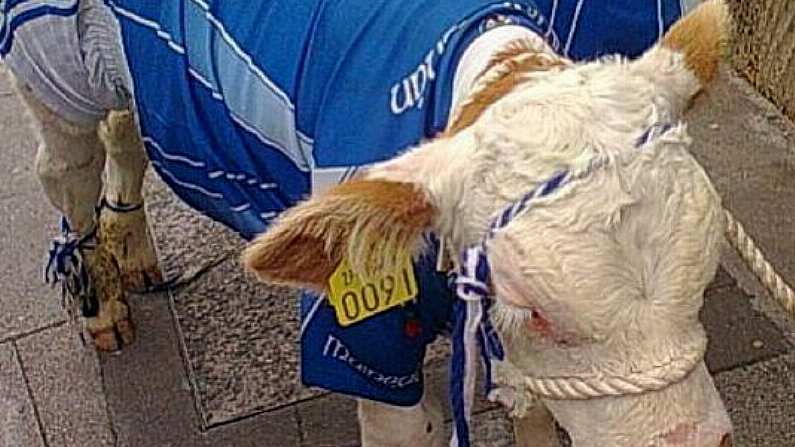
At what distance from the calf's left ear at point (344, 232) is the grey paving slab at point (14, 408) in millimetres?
1480

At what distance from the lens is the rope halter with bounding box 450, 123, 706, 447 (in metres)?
1.87

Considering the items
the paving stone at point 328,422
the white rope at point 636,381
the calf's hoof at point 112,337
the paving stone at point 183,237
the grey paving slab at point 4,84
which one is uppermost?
the grey paving slab at point 4,84

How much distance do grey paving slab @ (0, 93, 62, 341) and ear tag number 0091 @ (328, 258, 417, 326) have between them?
64.5 inches

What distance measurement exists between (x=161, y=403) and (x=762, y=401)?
1.17 meters

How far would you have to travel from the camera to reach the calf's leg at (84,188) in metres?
3.25

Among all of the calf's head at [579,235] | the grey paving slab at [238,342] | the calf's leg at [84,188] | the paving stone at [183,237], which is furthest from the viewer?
the paving stone at [183,237]

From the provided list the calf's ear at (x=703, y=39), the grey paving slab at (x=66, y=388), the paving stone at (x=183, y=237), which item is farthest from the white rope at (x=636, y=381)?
the paving stone at (x=183, y=237)

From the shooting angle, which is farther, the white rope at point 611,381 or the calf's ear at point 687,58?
the calf's ear at point 687,58

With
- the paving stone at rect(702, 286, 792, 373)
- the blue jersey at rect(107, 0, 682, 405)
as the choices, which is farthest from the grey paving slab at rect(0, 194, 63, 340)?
the paving stone at rect(702, 286, 792, 373)

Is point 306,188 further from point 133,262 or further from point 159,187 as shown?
point 159,187

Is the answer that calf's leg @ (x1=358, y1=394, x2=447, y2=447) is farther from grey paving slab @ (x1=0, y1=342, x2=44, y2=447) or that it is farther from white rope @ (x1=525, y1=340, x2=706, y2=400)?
grey paving slab @ (x1=0, y1=342, x2=44, y2=447)

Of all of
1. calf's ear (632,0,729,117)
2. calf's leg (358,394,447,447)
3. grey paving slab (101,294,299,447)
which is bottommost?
grey paving slab (101,294,299,447)

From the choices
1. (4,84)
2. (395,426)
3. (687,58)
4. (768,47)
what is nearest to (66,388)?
(395,426)

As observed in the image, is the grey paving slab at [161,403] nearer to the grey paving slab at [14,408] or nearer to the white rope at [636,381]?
the grey paving slab at [14,408]
